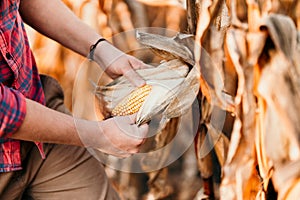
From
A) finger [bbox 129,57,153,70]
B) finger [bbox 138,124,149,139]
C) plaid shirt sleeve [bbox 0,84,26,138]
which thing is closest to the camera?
plaid shirt sleeve [bbox 0,84,26,138]

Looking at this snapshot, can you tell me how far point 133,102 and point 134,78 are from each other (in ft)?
0.17

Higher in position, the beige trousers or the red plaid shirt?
the red plaid shirt

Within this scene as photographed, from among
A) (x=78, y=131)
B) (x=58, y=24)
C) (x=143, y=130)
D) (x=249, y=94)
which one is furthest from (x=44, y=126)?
(x=249, y=94)

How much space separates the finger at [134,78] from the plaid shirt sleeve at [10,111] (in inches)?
9.0

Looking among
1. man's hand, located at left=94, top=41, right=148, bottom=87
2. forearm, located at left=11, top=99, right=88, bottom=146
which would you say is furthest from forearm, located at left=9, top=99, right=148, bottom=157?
man's hand, located at left=94, top=41, right=148, bottom=87

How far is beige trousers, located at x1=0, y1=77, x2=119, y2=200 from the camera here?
3.66 feet

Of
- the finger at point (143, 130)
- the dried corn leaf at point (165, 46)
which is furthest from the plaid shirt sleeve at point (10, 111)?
the dried corn leaf at point (165, 46)

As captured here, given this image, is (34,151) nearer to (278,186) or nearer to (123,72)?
(123,72)

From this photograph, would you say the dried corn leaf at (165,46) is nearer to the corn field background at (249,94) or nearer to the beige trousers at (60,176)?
the corn field background at (249,94)

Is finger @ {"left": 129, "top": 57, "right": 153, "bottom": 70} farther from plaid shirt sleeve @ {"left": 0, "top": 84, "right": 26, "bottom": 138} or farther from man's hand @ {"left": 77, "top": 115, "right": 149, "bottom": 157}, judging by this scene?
plaid shirt sleeve @ {"left": 0, "top": 84, "right": 26, "bottom": 138}

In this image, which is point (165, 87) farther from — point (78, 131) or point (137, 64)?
point (78, 131)

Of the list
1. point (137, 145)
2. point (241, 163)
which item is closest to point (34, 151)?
point (137, 145)

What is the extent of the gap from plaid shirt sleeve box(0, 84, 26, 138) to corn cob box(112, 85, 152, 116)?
20 cm

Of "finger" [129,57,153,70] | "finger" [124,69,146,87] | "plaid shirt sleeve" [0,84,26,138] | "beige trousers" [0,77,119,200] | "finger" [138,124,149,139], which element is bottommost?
"beige trousers" [0,77,119,200]
